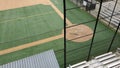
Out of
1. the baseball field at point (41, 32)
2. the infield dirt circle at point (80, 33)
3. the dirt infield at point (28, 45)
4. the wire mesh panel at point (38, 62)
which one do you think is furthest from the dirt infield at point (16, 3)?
the wire mesh panel at point (38, 62)

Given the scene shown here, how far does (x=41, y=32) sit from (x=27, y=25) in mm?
1684

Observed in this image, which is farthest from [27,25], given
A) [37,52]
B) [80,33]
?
[80,33]

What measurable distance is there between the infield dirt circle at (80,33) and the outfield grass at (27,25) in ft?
3.45

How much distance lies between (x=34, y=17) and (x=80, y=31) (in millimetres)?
5078

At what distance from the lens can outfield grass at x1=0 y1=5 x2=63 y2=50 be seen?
12219 millimetres

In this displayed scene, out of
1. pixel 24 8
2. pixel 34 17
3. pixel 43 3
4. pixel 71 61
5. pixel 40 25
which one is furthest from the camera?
pixel 43 3

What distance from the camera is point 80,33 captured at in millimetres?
12586

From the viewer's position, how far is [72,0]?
18.4 m

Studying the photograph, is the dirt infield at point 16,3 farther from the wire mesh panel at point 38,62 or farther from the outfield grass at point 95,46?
the wire mesh panel at point 38,62

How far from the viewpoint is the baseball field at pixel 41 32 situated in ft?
35.2

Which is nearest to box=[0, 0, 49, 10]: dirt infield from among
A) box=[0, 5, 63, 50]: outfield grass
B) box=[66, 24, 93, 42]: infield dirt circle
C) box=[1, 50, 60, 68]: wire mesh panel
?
box=[0, 5, 63, 50]: outfield grass

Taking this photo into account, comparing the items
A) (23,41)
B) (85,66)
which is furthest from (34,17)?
(85,66)

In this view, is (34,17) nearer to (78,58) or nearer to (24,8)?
(24,8)

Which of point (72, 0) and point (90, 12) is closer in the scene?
point (90, 12)
